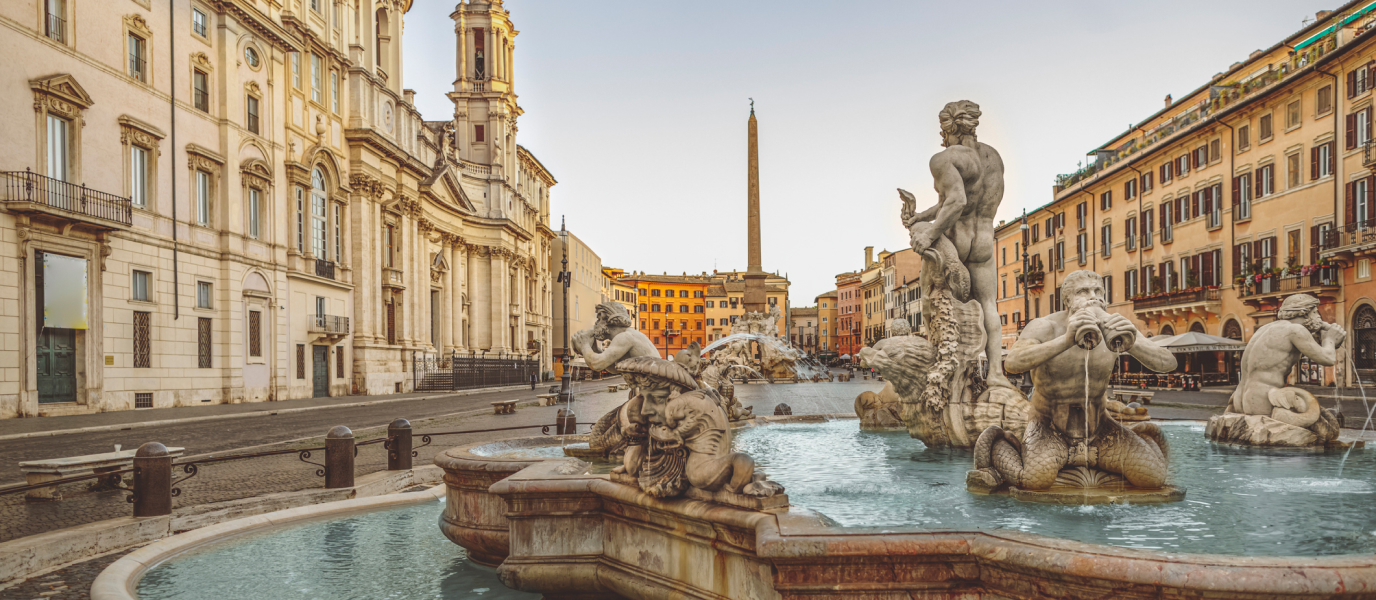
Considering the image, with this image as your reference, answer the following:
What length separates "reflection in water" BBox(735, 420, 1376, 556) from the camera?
3928 mm

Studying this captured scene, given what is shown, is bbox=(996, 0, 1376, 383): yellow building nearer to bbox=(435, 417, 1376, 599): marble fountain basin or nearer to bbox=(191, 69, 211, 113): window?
bbox=(435, 417, 1376, 599): marble fountain basin

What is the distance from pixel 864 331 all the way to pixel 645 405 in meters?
114

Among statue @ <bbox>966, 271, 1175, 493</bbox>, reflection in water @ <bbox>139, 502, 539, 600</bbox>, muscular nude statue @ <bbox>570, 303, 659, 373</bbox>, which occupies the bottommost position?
reflection in water @ <bbox>139, 502, 539, 600</bbox>

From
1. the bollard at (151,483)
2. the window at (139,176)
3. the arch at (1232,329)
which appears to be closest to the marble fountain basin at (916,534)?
the bollard at (151,483)

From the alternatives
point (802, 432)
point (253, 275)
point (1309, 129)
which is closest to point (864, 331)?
point (1309, 129)

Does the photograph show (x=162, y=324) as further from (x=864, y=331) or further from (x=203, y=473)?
(x=864, y=331)

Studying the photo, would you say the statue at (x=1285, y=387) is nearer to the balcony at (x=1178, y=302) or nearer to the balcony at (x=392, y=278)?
the balcony at (x=1178, y=302)

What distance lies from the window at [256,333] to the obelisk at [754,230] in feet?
64.8

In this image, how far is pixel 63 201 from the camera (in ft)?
73.9

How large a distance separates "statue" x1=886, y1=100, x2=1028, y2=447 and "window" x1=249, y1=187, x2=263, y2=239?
29.0m

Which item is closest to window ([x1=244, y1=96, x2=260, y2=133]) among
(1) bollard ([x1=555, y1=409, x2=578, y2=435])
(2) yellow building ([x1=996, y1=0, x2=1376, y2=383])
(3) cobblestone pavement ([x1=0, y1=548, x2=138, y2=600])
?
(1) bollard ([x1=555, y1=409, x2=578, y2=435])

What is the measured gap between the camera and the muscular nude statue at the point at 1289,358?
7.18 m

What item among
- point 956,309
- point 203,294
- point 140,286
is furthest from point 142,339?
point 956,309

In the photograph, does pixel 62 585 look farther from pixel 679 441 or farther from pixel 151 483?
pixel 679 441
